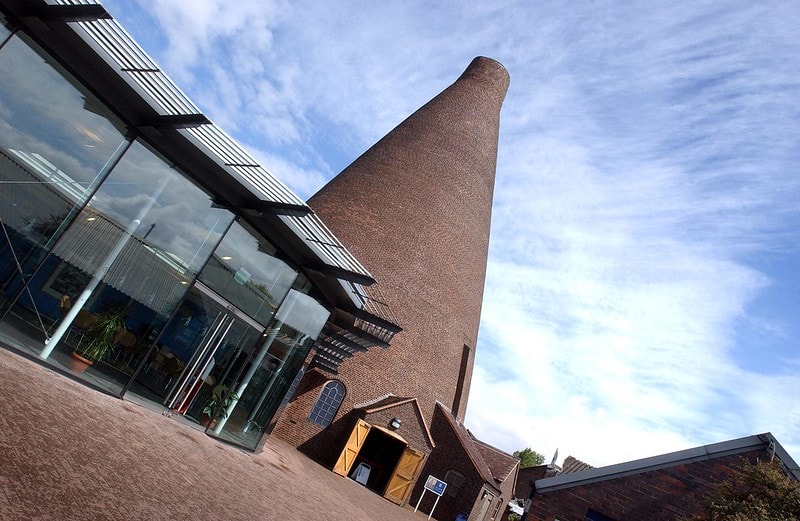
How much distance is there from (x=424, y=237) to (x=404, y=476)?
9.03 metres

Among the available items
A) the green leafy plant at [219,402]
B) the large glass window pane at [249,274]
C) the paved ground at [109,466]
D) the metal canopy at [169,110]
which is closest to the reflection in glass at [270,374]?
the green leafy plant at [219,402]

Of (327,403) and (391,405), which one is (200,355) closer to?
(327,403)

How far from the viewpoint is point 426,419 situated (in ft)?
69.1

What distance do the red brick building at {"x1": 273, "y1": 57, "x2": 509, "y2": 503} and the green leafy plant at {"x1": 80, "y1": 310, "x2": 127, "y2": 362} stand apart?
948 centimetres

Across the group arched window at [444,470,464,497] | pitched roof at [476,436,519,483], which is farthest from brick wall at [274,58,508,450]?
pitched roof at [476,436,519,483]

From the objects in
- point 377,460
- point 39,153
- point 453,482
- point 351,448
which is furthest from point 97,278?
point 453,482

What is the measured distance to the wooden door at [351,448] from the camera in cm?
1825

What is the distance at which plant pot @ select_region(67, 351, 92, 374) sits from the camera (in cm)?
833

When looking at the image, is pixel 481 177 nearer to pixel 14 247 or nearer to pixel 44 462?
pixel 14 247

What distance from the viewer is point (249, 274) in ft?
35.4

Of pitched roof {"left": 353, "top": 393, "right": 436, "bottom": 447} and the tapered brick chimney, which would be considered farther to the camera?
the tapered brick chimney

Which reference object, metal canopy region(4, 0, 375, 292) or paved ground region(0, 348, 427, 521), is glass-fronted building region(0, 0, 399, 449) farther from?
paved ground region(0, 348, 427, 521)

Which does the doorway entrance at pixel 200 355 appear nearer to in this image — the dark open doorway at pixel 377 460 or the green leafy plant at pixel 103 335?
the green leafy plant at pixel 103 335

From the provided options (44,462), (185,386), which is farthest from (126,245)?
(44,462)
